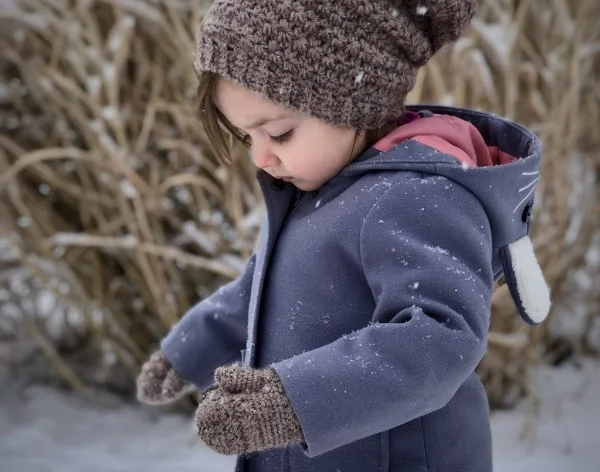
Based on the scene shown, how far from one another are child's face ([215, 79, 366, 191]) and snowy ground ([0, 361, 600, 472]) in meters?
1.66

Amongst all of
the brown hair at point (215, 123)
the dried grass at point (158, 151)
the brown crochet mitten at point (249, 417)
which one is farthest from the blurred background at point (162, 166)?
the brown crochet mitten at point (249, 417)

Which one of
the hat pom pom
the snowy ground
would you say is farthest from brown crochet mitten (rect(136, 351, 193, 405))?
the snowy ground

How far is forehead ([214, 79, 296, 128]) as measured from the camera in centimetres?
115

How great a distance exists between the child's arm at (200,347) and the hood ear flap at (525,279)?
502mm

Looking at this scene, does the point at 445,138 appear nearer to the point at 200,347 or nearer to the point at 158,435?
the point at 200,347

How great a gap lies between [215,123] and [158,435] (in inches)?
75.9

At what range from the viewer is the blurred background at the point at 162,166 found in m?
2.39

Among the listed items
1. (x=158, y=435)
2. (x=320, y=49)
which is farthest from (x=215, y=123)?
(x=158, y=435)

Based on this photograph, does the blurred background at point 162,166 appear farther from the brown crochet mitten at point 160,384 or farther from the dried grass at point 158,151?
the brown crochet mitten at point 160,384

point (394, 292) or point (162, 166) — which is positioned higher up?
point (394, 292)

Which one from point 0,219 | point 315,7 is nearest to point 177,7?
point 0,219

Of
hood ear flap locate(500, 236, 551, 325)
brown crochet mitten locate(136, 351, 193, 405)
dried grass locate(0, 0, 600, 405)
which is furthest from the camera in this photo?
dried grass locate(0, 0, 600, 405)

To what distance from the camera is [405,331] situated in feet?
3.15

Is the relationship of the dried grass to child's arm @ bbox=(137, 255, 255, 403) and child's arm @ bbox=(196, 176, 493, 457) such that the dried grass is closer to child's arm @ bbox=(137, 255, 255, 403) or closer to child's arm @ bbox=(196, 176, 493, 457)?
child's arm @ bbox=(137, 255, 255, 403)
